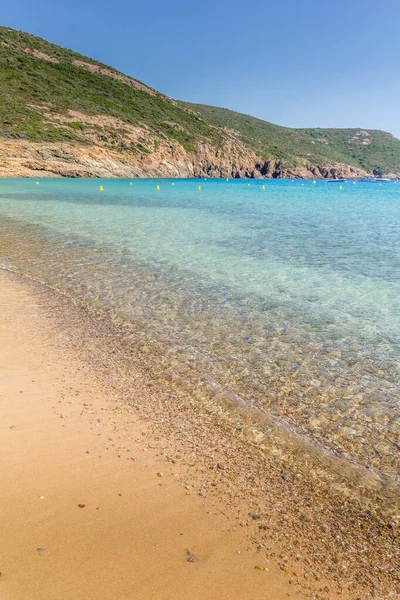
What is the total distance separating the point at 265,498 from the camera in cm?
314

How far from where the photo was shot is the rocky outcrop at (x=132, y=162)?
175 feet

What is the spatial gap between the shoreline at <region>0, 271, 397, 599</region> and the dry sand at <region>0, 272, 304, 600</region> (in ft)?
0.32

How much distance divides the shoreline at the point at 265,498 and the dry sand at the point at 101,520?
0.32 feet

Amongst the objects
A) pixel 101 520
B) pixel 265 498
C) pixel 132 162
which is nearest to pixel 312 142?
pixel 132 162

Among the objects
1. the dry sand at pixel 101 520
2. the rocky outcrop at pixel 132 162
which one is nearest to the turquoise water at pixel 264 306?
the dry sand at pixel 101 520

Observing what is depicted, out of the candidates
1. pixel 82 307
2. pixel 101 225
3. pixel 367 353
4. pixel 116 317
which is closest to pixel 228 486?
pixel 367 353

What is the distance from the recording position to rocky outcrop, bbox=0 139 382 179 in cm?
5347

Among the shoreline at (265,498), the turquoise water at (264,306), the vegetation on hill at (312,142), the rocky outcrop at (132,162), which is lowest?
the turquoise water at (264,306)

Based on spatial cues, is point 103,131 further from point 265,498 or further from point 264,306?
point 265,498

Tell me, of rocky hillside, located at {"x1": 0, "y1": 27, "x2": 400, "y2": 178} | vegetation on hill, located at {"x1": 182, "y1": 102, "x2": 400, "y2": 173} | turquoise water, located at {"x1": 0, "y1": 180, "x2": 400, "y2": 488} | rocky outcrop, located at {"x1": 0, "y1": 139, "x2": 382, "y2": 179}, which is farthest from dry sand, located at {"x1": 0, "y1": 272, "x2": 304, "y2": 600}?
vegetation on hill, located at {"x1": 182, "y1": 102, "x2": 400, "y2": 173}

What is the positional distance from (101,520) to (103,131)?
72.7 m

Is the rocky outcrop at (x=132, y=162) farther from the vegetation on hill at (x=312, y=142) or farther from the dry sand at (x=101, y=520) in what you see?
the dry sand at (x=101, y=520)

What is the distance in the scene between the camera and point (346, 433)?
13.7 feet

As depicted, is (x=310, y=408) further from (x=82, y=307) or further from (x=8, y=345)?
(x=82, y=307)
